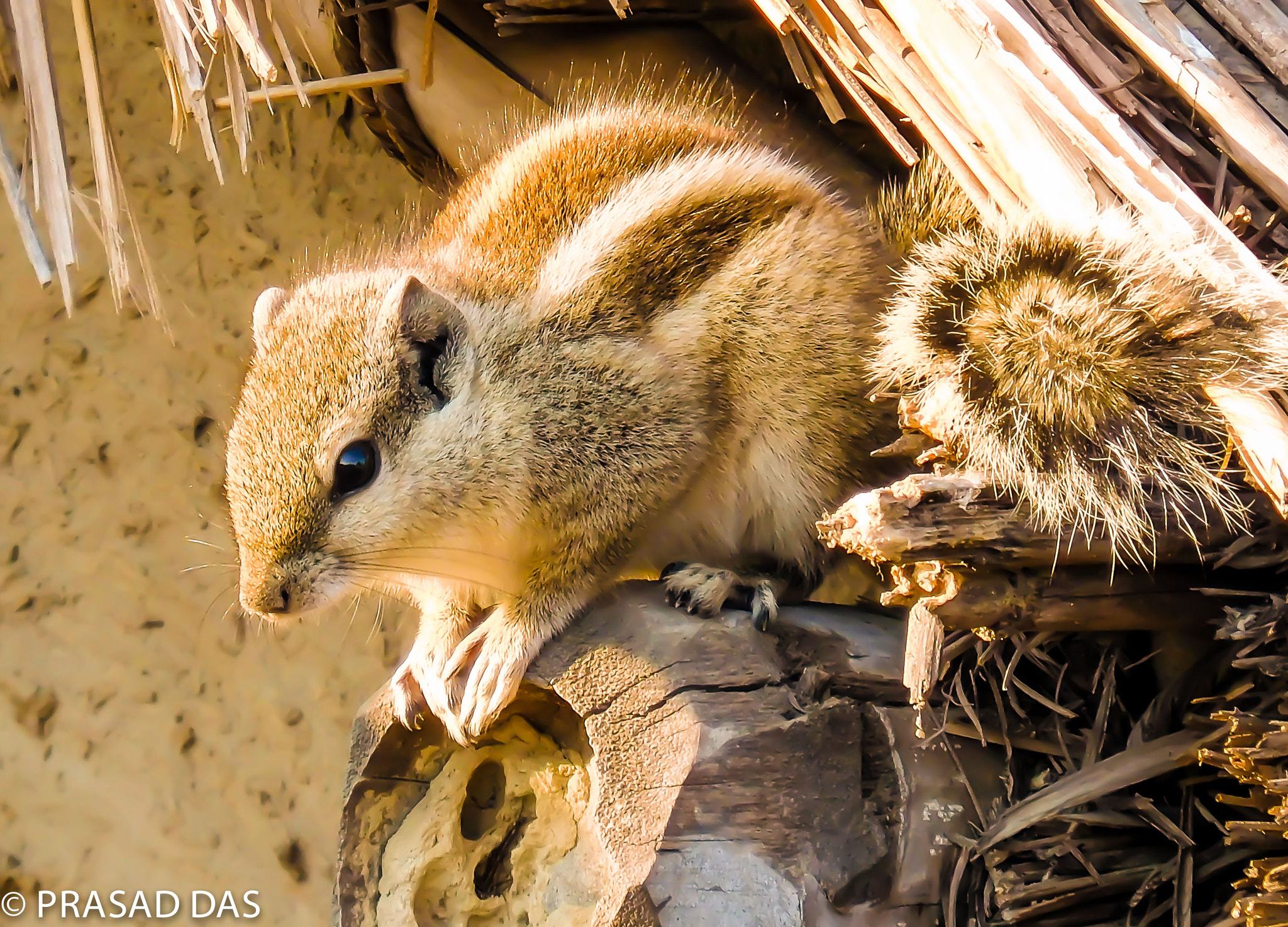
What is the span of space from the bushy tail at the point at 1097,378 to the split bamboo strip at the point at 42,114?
4.02 feet

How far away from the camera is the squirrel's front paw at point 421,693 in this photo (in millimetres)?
1527

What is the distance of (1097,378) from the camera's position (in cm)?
112

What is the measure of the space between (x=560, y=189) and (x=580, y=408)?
0.39m

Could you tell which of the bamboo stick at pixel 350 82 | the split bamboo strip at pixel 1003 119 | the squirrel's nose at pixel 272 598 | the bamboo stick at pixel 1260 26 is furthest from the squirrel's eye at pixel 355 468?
the bamboo stick at pixel 1260 26

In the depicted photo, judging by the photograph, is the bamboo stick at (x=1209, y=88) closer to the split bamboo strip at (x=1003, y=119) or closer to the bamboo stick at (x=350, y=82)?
the split bamboo strip at (x=1003, y=119)

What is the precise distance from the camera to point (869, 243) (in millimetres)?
1648

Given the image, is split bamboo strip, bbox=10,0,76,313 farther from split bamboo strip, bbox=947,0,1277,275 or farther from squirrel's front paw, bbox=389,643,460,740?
split bamboo strip, bbox=947,0,1277,275

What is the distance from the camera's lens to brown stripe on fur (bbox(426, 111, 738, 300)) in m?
1.72

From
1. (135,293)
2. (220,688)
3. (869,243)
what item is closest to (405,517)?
(135,293)

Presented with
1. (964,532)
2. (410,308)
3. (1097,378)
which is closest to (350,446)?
(410,308)

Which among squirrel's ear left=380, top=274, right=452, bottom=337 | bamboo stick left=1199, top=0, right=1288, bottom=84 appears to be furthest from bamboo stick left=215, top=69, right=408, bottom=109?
bamboo stick left=1199, top=0, right=1288, bottom=84

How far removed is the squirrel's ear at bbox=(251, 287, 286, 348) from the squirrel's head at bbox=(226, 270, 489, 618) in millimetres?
87

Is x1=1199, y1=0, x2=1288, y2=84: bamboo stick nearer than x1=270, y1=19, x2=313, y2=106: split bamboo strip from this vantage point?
Yes

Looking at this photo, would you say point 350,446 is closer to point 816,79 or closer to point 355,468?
point 355,468
